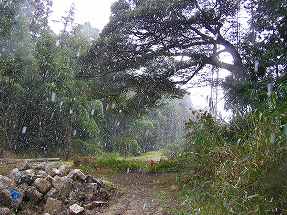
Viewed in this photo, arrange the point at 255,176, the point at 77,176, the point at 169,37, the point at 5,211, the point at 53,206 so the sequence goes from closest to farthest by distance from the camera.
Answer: the point at 255,176, the point at 5,211, the point at 53,206, the point at 77,176, the point at 169,37

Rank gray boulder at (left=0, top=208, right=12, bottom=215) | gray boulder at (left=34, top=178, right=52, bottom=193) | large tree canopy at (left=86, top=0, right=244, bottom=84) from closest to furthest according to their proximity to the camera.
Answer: gray boulder at (left=0, top=208, right=12, bottom=215) < gray boulder at (left=34, top=178, right=52, bottom=193) < large tree canopy at (left=86, top=0, right=244, bottom=84)

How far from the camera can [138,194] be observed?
7.57 m

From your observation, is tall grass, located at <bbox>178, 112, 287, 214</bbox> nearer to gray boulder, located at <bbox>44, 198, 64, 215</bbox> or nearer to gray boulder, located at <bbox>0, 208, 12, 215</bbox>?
gray boulder, located at <bbox>44, 198, 64, 215</bbox>

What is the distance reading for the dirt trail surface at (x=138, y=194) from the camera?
5930mm

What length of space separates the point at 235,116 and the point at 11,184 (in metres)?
3.91

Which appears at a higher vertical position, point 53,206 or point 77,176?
point 77,176

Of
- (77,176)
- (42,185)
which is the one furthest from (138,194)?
(42,185)

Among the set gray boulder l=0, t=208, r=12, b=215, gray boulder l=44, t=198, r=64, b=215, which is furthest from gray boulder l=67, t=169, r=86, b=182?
gray boulder l=0, t=208, r=12, b=215

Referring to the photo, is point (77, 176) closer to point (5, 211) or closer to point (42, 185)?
point (42, 185)

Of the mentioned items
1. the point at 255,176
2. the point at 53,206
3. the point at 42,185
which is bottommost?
the point at 53,206

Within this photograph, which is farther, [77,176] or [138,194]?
[138,194]

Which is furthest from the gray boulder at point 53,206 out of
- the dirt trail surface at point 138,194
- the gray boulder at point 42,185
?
the dirt trail surface at point 138,194

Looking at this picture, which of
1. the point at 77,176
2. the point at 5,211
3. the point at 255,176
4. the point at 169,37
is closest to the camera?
the point at 255,176

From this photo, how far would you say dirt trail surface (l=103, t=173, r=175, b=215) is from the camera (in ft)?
19.5
